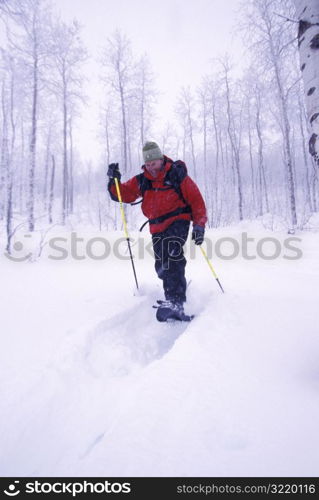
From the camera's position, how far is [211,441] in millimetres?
1166

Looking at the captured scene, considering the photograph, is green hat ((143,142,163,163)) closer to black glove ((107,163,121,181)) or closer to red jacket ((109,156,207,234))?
red jacket ((109,156,207,234))

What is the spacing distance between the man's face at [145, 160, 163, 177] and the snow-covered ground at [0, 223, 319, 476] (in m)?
1.61

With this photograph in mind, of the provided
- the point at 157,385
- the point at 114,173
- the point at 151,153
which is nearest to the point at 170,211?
the point at 151,153

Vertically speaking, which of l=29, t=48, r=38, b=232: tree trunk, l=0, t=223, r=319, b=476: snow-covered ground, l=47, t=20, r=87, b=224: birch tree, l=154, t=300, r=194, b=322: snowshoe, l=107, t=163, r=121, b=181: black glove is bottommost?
l=0, t=223, r=319, b=476: snow-covered ground

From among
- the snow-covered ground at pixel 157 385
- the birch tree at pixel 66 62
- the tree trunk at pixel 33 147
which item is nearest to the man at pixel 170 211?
the snow-covered ground at pixel 157 385

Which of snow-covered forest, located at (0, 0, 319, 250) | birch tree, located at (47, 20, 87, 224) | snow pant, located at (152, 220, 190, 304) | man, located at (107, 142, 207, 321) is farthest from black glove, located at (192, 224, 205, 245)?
birch tree, located at (47, 20, 87, 224)

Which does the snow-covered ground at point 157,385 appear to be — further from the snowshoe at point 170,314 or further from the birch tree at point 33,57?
the birch tree at point 33,57

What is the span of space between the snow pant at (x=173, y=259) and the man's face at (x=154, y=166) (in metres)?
0.65

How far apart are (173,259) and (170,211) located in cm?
59

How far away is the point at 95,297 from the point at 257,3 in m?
14.0

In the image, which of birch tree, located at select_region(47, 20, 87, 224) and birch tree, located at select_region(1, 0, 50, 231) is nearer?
birch tree, located at select_region(1, 0, 50, 231)

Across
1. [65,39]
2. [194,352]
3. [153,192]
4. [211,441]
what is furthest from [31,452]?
[65,39]

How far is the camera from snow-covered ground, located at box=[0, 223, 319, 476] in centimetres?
111

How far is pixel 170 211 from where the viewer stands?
9.92 ft
